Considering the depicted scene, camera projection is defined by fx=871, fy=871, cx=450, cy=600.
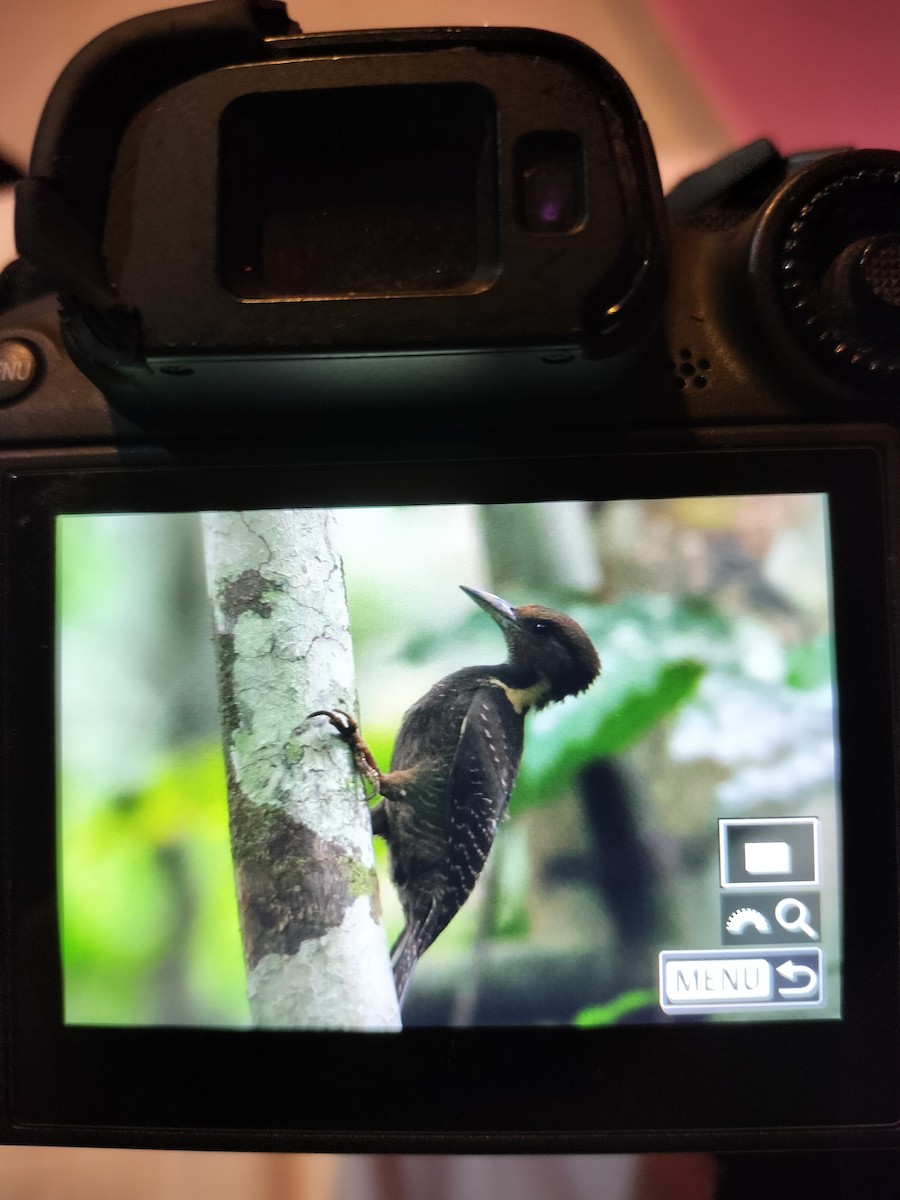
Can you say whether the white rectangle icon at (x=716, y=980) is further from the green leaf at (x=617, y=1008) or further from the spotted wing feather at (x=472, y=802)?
the spotted wing feather at (x=472, y=802)

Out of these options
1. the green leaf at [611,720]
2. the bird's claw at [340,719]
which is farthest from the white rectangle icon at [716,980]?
the bird's claw at [340,719]

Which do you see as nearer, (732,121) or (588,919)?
(588,919)

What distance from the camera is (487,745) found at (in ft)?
1.68

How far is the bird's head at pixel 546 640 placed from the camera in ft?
1.63

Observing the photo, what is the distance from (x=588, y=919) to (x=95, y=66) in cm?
53

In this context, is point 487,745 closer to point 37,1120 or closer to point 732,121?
point 37,1120

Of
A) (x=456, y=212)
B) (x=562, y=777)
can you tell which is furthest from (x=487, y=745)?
(x=456, y=212)

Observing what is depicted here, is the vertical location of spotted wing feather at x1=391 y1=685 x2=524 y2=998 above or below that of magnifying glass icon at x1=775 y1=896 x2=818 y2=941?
above

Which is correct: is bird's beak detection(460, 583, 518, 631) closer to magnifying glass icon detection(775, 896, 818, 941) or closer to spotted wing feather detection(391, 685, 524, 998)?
spotted wing feather detection(391, 685, 524, 998)

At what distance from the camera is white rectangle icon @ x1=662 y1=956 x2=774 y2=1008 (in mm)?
497

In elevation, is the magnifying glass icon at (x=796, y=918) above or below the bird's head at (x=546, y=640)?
below

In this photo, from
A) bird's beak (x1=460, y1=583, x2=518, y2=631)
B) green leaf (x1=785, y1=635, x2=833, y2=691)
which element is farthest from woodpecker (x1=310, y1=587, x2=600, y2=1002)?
green leaf (x1=785, y1=635, x2=833, y2=691)

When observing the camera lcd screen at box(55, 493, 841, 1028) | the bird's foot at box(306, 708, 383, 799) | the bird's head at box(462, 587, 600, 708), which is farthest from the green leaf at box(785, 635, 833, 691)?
the bird's foot at box(306, 708, 383, 799)

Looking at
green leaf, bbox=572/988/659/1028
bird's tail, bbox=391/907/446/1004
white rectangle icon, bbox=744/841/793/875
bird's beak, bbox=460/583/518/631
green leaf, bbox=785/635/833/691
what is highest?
bird's beak, bbox=460/583/518/631
